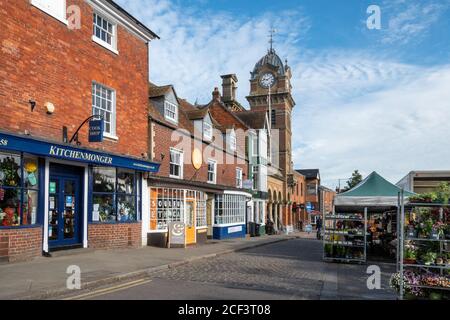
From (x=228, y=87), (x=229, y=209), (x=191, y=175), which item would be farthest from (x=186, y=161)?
(x=228, y=87)

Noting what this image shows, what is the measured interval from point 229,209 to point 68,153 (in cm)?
1575

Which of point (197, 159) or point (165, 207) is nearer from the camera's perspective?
point (165, 207)

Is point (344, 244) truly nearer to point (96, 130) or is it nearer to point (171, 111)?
point (96, 130)

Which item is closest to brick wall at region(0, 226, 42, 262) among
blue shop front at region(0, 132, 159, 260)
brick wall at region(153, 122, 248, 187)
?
blue shop front at region(0, 132, 159, 260)

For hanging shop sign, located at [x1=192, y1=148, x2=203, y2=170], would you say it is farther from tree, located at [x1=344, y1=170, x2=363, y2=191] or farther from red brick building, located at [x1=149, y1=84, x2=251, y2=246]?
tree, located at [x1=344, y1=170, x2=363, y2=191]

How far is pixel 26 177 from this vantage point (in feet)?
42.4

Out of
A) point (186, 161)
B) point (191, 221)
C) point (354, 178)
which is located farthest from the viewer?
point (354, 178)

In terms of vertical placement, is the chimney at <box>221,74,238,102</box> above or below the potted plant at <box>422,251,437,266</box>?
above

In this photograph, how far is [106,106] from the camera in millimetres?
16797

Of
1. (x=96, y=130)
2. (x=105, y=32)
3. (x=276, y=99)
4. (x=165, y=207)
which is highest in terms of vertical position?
(x=276, y=99)

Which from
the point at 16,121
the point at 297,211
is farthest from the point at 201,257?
the point at 297,211

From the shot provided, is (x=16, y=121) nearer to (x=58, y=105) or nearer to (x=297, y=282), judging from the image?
(x=58, y=105)

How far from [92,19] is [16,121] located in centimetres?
536

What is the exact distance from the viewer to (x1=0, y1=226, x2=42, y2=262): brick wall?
39.0 feet
